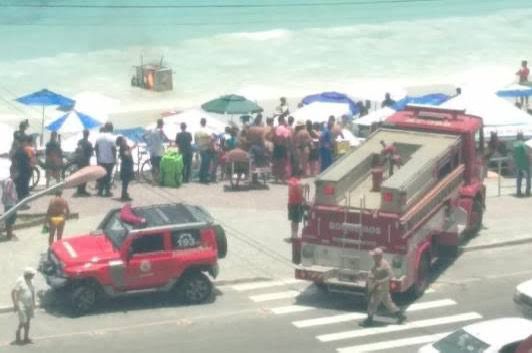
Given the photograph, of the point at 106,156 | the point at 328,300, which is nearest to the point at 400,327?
the point at 328,300

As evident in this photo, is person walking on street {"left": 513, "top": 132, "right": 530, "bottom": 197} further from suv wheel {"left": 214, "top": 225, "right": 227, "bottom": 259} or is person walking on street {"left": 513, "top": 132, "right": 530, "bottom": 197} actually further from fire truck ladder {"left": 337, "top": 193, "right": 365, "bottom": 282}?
suv wheel {"left": 214, "top": 225, "right": 227, "bottom": 259}

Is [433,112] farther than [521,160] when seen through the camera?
No

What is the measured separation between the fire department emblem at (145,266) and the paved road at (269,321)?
0.79 meters

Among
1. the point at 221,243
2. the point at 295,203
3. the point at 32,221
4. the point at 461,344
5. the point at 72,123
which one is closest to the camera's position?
the point at 461,344

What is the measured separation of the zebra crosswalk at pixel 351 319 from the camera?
75.6 feet

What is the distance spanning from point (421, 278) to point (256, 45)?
4780 cm

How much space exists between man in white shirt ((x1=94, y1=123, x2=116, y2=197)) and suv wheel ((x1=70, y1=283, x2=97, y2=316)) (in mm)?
8421

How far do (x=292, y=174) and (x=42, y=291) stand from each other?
10.4 metres

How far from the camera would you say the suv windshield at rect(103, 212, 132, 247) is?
24.6 meters

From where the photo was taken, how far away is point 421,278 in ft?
83.1

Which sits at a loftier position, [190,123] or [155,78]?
[155,78]

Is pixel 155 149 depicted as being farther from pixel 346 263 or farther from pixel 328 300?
pixel 346 263

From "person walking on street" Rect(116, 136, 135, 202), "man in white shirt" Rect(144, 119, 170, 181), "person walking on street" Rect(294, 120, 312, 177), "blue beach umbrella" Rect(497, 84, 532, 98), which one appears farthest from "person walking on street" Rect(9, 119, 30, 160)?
"blue beach umbrella" Rect(497, 84, 532, 98)

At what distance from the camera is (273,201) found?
32656 millimetres
